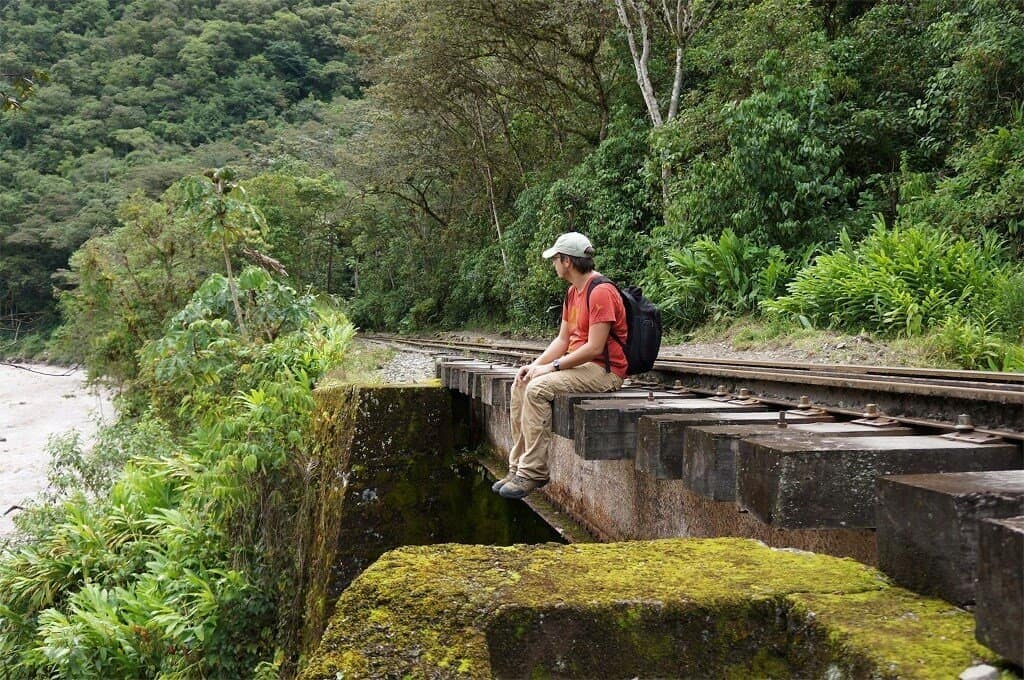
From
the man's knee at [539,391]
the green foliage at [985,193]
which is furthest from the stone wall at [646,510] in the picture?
the green foliage at [985,193]

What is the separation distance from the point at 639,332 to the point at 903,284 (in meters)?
5.96

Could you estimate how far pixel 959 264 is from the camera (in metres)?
8.86

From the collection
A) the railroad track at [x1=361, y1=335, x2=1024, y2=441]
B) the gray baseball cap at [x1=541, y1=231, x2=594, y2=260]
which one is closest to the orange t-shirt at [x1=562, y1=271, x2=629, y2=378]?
the gray baseball cap at [x1=541, y1=231, x2=594, y2=260]

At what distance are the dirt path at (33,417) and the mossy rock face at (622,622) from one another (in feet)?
46.1

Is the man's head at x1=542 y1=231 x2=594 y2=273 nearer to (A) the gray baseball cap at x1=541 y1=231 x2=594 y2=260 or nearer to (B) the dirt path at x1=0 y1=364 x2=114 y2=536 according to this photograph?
(A) the gray baseball cap at x1=541 y1=231 x2=594 y2=260

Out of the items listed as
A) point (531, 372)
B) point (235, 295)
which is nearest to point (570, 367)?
Answer: point (531, 372)

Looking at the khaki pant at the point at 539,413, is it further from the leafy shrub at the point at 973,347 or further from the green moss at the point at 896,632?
the leafy shrub at the point at 973,347

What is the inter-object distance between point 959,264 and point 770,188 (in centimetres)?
395

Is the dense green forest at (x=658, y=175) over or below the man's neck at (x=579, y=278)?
over

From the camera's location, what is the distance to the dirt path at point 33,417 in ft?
67.7

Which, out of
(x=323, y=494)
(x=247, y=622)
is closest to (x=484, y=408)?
(x=323, y=494)

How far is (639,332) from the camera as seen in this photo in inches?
173

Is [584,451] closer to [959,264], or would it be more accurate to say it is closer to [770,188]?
[959,264]

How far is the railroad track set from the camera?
251cm
